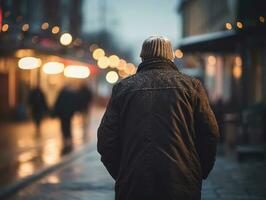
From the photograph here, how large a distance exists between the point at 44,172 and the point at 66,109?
6.78 meters

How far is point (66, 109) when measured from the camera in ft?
64.7

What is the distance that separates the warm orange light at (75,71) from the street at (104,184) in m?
21.6

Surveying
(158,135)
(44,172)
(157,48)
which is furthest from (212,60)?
A: (158,135)

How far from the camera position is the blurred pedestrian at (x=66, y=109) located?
19.8 metres

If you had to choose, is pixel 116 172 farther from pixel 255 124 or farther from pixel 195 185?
pixel 255 124

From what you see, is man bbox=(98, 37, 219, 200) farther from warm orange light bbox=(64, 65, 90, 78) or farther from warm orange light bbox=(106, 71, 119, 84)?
warm orange light bbox=(106, 71, 119, 84)

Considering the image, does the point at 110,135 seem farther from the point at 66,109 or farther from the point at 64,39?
the point at 64,39

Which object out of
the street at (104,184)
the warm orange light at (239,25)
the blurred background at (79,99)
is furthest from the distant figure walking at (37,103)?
the warm orange light at (239,25)

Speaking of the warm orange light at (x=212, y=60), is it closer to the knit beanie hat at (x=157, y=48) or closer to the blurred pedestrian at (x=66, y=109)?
the blurred pedestrian at (x=66, y=109)

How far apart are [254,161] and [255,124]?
222 cm

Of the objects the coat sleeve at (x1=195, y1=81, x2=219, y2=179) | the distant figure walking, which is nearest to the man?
the coat sleeve at (x1=195, y1=81, x2=219, y2=179)

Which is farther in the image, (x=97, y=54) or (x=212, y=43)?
(x=97, y=54)

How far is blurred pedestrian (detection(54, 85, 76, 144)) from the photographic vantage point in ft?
64.8

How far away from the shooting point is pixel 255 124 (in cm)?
1616
